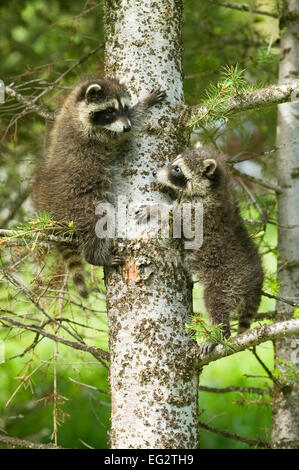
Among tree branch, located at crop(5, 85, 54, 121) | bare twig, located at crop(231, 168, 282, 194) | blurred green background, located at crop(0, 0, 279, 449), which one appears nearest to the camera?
tree branch, located at crop(5, 85, 54, 121)

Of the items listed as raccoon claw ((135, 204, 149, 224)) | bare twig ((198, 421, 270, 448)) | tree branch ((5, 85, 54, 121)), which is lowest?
bare twig ((198, 421, 270, 448))

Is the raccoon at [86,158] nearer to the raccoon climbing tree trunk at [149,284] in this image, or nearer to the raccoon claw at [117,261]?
the raccoon claw at [117,261]

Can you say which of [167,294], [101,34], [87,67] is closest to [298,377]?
[167,294]

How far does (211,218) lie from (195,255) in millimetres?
287

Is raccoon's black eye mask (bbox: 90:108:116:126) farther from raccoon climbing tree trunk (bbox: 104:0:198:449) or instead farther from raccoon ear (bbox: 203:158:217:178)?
raccoon ear (bbox: 203:158:217:178)

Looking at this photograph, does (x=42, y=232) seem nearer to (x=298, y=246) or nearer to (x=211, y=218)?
(x=211, y=218)

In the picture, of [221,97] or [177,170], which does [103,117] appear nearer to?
[177,170]

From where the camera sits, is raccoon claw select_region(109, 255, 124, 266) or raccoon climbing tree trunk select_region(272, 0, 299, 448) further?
raccoon climbing tree trunk select_region(272, 0, 299, 448)

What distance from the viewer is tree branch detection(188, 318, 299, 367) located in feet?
8.95

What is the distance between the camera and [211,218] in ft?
12.3

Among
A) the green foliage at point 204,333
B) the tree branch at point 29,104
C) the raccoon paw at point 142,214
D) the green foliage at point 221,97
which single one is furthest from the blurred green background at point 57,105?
the green foliage at point 204,333

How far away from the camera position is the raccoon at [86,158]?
11.2 ft

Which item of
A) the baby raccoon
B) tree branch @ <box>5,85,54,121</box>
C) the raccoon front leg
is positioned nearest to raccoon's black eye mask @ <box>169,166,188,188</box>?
the baby raccoon

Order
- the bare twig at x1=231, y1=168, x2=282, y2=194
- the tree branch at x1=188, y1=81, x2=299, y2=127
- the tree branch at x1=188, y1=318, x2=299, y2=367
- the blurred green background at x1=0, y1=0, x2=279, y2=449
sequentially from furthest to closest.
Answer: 1. the blurred green background at x1=0, y1=0, x2=279, y2=449
2. the bare twig at x1=231, y1=168, x2=282, y2=194
3. the tree branch at x1=188, y1=81, x2=299, y2=127
4. the tree branch at x1=188, y1=318, x2=299, y2=367
